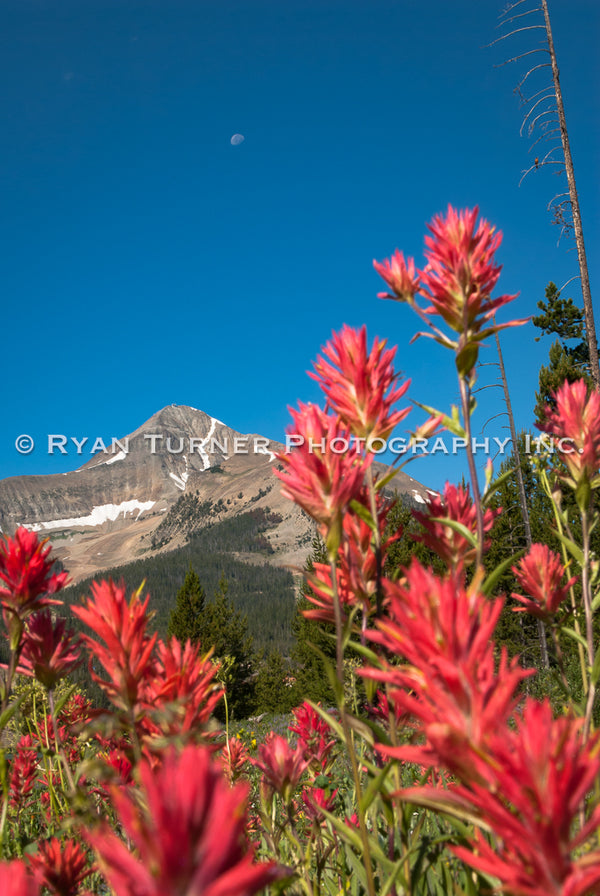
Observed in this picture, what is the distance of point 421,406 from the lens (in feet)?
4.18

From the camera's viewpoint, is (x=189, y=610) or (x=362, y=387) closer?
(x=362, y=387)

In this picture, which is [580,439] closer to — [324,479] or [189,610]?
[324,479]

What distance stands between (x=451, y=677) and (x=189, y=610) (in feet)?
145

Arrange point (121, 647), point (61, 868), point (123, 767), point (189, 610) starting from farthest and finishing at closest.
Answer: point (189, 610) < point (123, 767) < point (61, 868) < point (121, 647)

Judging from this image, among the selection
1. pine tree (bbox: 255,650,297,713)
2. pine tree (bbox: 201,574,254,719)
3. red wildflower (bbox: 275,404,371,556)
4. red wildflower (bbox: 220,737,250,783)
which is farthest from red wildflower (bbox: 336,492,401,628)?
pine tree (bbox: 255,650,297,713)

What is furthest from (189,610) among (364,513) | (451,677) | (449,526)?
(451,677)

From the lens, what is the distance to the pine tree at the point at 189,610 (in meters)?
40.7

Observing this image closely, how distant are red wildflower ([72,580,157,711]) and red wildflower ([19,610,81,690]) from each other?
46 cm

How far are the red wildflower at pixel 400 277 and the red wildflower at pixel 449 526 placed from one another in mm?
553

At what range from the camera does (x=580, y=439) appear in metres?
1.60

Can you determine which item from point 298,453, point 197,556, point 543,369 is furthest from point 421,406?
point 197,556

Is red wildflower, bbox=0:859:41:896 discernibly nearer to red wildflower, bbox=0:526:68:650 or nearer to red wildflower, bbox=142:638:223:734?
red wildflower, bbox=142:638:223:734

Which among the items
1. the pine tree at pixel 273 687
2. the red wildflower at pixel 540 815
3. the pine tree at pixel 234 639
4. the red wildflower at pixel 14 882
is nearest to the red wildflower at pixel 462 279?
the red wildflower at pixel 540 815

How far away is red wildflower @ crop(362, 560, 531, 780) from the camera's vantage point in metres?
0.53
